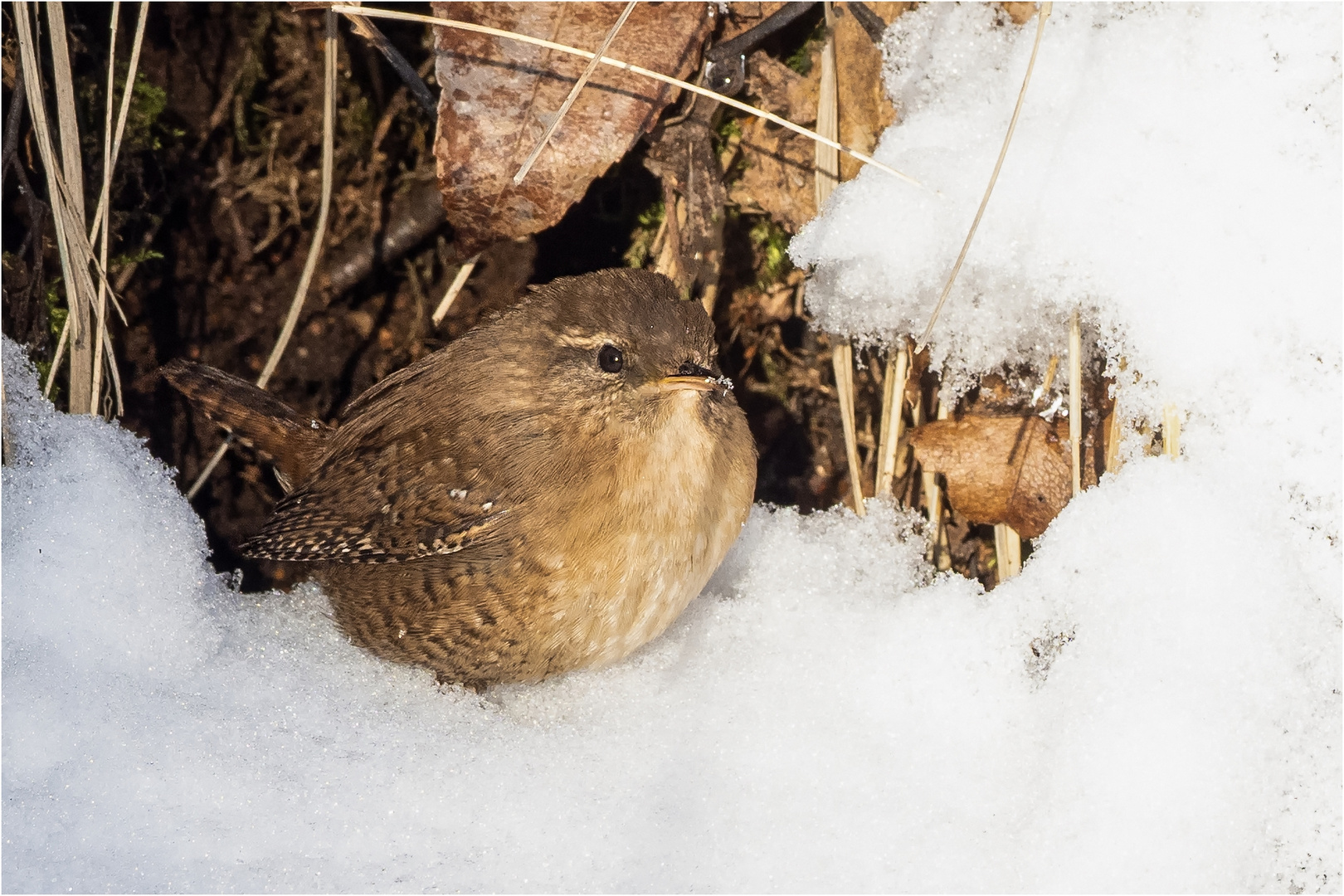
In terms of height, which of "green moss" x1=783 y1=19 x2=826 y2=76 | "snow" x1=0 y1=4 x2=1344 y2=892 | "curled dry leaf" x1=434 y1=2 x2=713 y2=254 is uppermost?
"green moss" x1=783 y1=19 x2=826 y2=76

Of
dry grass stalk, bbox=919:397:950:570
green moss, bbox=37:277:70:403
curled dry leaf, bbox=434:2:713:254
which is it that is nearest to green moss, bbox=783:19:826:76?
curled dry leaf, bbox=434:2:713:254

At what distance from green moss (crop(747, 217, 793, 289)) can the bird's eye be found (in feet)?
3.12

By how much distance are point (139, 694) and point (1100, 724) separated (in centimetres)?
228

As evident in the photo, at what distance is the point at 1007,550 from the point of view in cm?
293

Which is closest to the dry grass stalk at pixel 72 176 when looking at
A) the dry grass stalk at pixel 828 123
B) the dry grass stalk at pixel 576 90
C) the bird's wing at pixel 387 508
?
the bird's wing at pixel 387 508

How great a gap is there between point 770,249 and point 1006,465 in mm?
1032

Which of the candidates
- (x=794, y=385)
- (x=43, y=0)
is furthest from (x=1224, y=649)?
(x=43, y=0)

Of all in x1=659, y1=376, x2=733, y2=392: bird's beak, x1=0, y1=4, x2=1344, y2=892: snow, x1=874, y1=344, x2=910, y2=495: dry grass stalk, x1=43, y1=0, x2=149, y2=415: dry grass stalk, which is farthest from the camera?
x1=874, y1=344, x2=910, y2=495: dry grass stalk

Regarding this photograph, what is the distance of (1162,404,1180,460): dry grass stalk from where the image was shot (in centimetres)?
251

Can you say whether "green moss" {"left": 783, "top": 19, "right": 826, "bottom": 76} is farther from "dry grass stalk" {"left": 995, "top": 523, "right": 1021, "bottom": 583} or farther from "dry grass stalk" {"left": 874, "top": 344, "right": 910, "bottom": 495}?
"dry grass stalk" {"left": 995, "top": 523, "right": 1021, "bottom": 583}

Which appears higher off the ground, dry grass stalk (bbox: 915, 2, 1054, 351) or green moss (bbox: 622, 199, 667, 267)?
dry grass stalk (bbox: 915, 2, 1054, 351)

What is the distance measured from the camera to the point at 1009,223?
8.68ft

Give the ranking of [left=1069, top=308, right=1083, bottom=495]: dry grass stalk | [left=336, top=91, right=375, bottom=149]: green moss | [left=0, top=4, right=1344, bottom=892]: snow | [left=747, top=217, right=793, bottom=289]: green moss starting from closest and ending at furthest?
1. [left=0, top=4, right=1344, bottom=892]: snow
2. [left=1069, top=308, right=1083, bottom=495]: dry grass stalk
3. [left=747, top=217, right=793, bottom=289]: green moss
4. [left=336, top=91, right=375, bottom=149]: green moss

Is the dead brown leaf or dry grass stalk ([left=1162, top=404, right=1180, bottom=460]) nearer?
dry grass stalk ([left=1162, top=404, right=1180, bottom=460])
